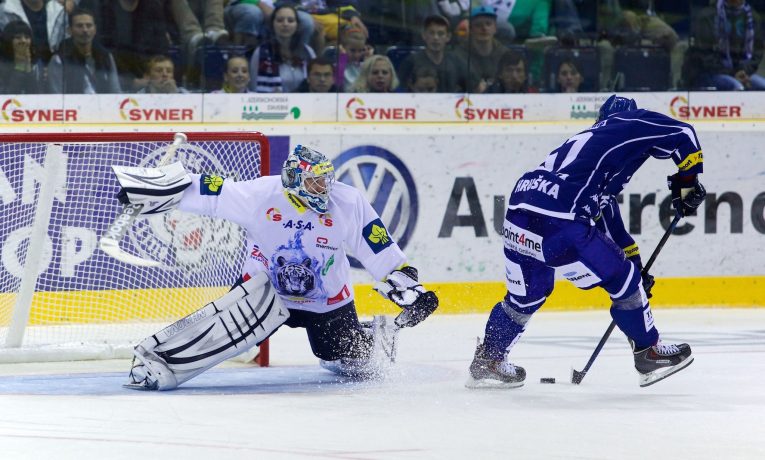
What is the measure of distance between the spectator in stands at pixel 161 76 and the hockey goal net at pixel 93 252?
0.92 metres

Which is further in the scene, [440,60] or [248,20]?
[440,60]

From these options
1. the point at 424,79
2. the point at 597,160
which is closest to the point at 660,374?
the point at 597,160

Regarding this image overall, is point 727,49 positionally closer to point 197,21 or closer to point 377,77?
point 377,77

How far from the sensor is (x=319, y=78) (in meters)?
8.20

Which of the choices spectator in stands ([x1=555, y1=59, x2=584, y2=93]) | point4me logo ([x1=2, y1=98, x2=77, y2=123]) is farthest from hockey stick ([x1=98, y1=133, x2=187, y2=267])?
spectator in stands ([x1=555, y1=59, x2=584, y2=93])

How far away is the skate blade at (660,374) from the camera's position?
5492mm

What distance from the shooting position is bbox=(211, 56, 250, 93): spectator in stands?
8.04m

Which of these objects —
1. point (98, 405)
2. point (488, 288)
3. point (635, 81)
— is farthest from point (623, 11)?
point (98, 405)

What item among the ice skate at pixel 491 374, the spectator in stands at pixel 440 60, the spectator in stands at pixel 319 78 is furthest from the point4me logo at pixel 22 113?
the ice skate at pixel 491 374

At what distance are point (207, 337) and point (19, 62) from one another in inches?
110

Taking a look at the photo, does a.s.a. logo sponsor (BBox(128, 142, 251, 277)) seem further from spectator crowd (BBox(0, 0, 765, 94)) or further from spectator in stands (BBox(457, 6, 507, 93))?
spectator in stands (BBox(457, 6, 507, 93))

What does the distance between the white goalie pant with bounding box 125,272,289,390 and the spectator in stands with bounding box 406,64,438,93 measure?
2.92 metres

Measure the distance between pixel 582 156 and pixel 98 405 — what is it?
195 centimetres

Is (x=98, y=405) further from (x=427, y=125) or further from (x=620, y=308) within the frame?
(x=427, y=125)
